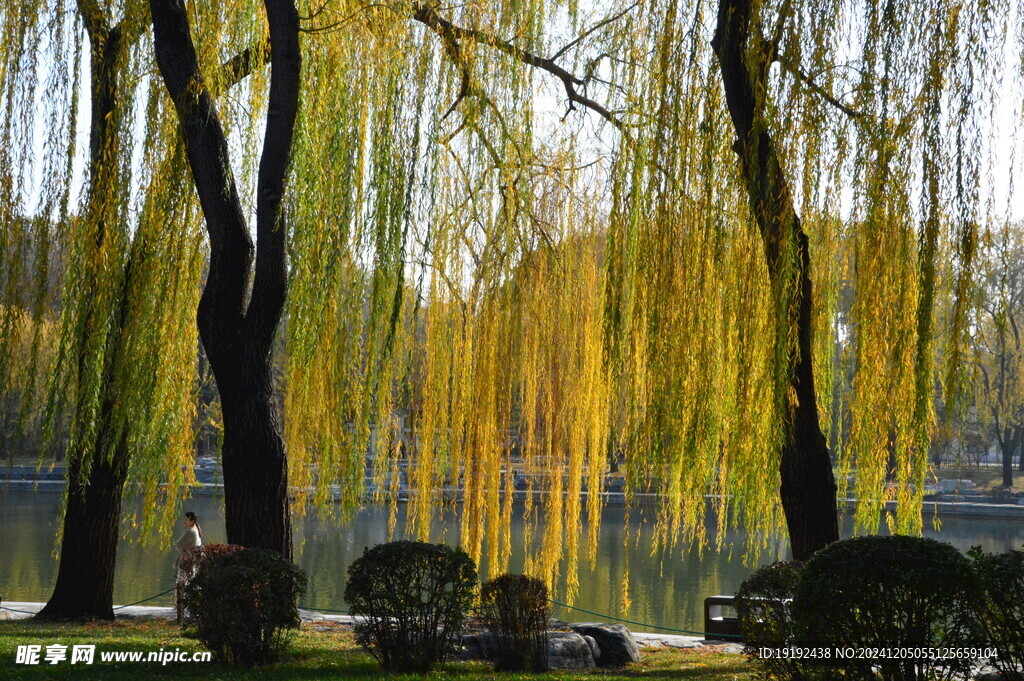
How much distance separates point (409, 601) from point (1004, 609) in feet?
8.52

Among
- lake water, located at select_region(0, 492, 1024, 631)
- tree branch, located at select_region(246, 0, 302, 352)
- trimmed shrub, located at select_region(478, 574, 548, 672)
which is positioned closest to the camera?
trimmed shrub, located at select_region(478, 574, 548, 672)

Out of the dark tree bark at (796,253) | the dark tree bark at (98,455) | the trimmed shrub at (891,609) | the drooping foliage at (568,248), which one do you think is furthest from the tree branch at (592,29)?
the trimmed shrub at (891,609)

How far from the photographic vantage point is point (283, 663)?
195 inches

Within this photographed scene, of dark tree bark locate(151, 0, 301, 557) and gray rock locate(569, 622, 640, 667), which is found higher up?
dark tree bark locate(151, 0, 301, 557)

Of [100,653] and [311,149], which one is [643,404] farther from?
[100,653]

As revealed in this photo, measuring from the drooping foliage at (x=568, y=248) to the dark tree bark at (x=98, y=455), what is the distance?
0.52ft

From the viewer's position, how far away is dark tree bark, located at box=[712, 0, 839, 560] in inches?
191

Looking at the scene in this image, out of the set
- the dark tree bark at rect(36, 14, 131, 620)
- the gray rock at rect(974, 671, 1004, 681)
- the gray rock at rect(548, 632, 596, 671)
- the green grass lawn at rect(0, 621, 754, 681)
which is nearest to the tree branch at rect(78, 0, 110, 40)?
the dark tree bark at rect(36, 14, 131, 620)

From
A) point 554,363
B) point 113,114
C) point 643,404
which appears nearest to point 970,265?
point 643,404

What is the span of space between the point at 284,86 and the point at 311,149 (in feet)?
1.35

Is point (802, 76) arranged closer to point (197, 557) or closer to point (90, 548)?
point (197, 557)

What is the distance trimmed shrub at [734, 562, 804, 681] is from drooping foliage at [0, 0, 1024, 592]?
560 millimetres

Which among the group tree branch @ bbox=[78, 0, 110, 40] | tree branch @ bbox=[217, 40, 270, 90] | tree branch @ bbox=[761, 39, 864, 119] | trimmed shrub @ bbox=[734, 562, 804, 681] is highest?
tree branch @ bbox=[78, 0, 110, 40]

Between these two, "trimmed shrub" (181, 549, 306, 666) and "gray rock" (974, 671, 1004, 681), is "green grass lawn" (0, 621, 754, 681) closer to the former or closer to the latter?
"trimmed shrub" (181, 549, 306, 666)
